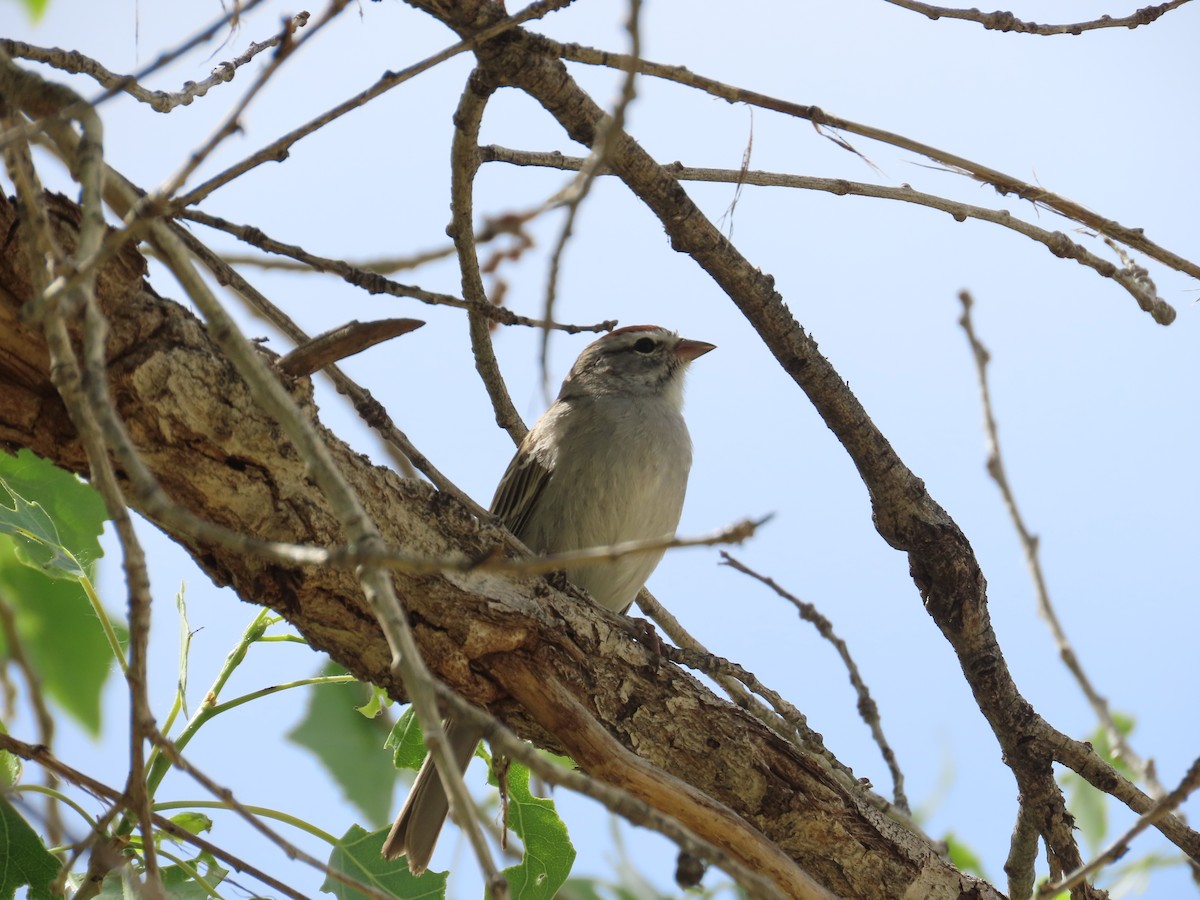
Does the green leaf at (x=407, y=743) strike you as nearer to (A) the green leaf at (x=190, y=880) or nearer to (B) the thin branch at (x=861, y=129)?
(A) the green leaf at (x=190, y=880)

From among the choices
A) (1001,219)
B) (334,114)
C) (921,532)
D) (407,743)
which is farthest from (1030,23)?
(407,743)

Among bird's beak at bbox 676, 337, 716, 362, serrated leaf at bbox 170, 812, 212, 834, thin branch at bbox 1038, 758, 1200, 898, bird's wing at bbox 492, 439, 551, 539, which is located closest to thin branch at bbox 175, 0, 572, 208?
serrated leaf at bbox 170, 812, 212, 834

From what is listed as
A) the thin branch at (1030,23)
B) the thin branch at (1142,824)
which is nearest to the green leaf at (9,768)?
the thin branch at (1142,824)

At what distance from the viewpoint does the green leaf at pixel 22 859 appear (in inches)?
114

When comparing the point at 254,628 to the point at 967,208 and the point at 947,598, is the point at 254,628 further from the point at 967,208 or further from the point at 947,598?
the point at 967,208

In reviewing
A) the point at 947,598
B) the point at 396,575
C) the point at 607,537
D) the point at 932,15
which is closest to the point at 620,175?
the point at 932,15

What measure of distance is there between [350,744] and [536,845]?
102 centimetres

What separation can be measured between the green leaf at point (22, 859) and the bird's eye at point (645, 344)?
3.86 metres

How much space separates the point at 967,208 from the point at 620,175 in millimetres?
948

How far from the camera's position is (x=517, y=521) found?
4.96m

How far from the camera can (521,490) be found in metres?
5.01

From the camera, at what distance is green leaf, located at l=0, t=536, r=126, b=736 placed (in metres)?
3.43

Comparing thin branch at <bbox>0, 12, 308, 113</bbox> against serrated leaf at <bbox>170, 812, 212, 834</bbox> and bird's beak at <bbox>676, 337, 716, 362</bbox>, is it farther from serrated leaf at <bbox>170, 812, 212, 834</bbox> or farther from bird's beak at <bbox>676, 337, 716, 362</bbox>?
bird's beak at <bbox>676, 337, 716, 362</bbox>

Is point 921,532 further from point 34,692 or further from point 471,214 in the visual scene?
point 34,692
